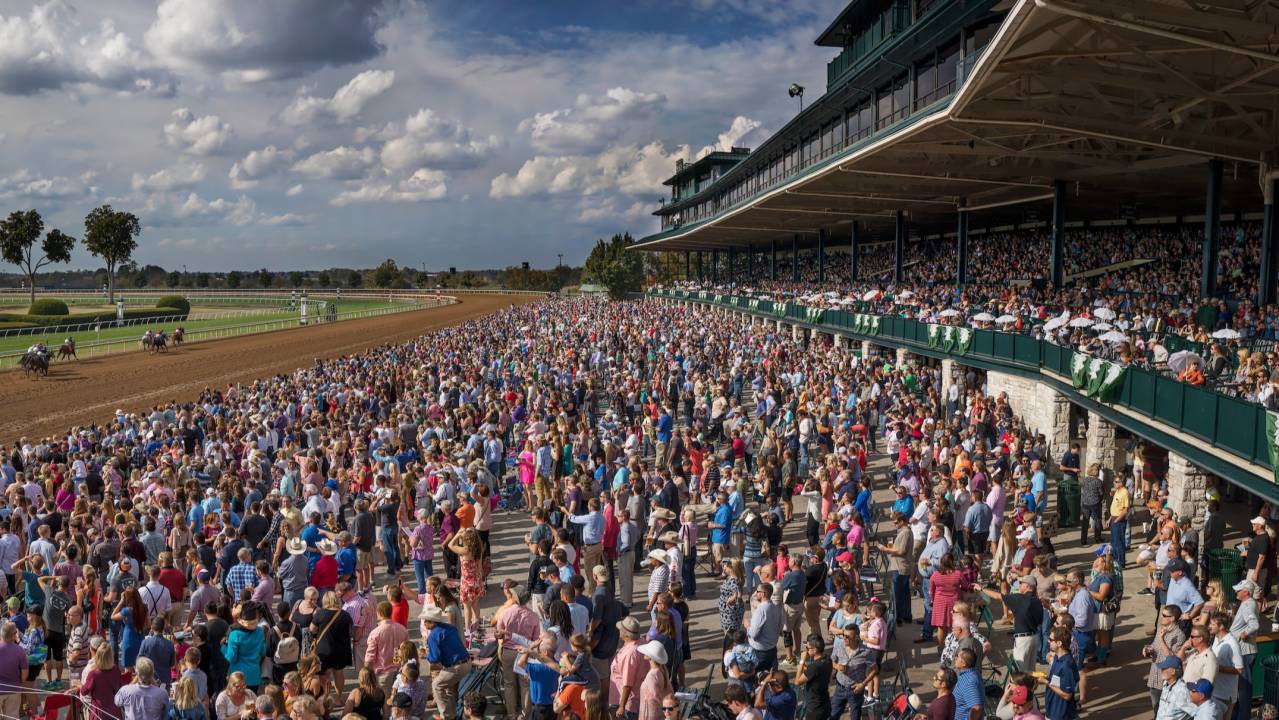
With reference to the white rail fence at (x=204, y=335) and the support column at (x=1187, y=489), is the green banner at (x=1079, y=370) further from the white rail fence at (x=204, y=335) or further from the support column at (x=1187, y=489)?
the white rail fence at (x=204, y=335)

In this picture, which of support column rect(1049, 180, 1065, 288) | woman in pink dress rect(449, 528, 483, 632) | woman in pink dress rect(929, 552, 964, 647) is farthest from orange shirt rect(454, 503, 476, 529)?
support column rect(1049, 180, 1065, 288)

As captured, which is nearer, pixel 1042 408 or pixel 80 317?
pixel 1042 408

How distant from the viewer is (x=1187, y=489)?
12.4 m

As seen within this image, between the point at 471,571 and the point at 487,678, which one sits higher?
the point at 471,571

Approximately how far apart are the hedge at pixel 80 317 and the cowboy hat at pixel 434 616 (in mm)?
57989

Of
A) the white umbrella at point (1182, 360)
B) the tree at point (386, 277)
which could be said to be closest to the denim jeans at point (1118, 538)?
the white umbrella at point (1182, 360)

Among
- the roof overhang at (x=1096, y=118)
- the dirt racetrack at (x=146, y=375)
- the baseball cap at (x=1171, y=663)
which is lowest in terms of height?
the dirt racetrack at (x=146, y=375)

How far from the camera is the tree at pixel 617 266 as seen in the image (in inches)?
3378

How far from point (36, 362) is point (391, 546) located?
30.7 m

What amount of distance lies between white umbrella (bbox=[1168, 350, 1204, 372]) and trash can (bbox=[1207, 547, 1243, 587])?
3.20 meters

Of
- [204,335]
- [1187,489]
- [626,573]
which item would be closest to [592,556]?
[626,573]

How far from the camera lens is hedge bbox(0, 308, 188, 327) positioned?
58062 millimetres

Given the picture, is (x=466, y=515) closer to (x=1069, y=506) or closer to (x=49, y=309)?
(x=1069, y=506)

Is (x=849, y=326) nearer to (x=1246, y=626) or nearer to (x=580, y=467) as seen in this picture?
(x=580, y=467)
